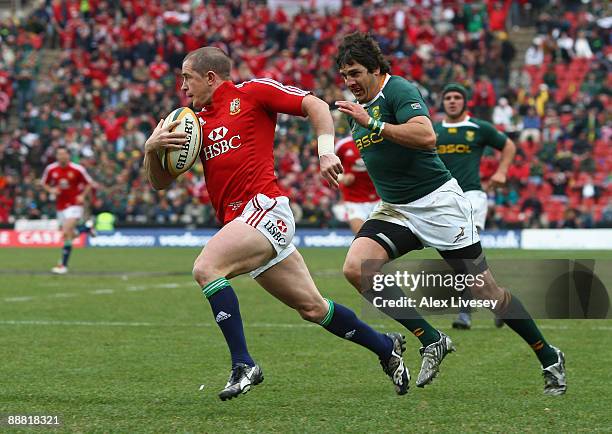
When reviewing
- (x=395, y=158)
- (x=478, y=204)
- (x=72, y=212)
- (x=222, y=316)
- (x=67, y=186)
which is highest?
(x=395, y=158)

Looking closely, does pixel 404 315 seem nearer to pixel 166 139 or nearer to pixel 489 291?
pixel 489 291

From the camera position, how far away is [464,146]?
11781 millimetres

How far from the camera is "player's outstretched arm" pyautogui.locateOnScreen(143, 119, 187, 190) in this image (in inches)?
273

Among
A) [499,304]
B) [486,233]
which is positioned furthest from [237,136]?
[486,233]

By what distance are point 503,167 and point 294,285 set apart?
17.5 feet

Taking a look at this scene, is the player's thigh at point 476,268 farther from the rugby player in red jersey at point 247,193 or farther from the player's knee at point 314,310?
the player's knee at point 314,310

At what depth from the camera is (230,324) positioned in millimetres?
6758

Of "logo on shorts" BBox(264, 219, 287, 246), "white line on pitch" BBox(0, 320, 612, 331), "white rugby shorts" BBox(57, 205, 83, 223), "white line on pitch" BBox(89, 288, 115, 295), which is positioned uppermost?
"logo on shorts" BBox(264, 219, 287, 246)

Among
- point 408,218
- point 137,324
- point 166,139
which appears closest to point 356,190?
point 137,324

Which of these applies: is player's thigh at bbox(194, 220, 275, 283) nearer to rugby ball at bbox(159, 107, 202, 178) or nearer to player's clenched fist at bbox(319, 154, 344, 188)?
rugby ball at bbox(159, 107, 202, 178)

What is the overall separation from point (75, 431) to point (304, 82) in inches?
1055

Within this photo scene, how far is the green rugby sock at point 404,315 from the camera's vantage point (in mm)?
7688

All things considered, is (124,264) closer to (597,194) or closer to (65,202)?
(65,202)

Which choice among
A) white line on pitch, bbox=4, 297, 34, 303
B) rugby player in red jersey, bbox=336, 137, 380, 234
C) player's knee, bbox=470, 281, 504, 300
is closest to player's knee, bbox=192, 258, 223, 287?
player's knee, bbox=470, 281, 504, 300
